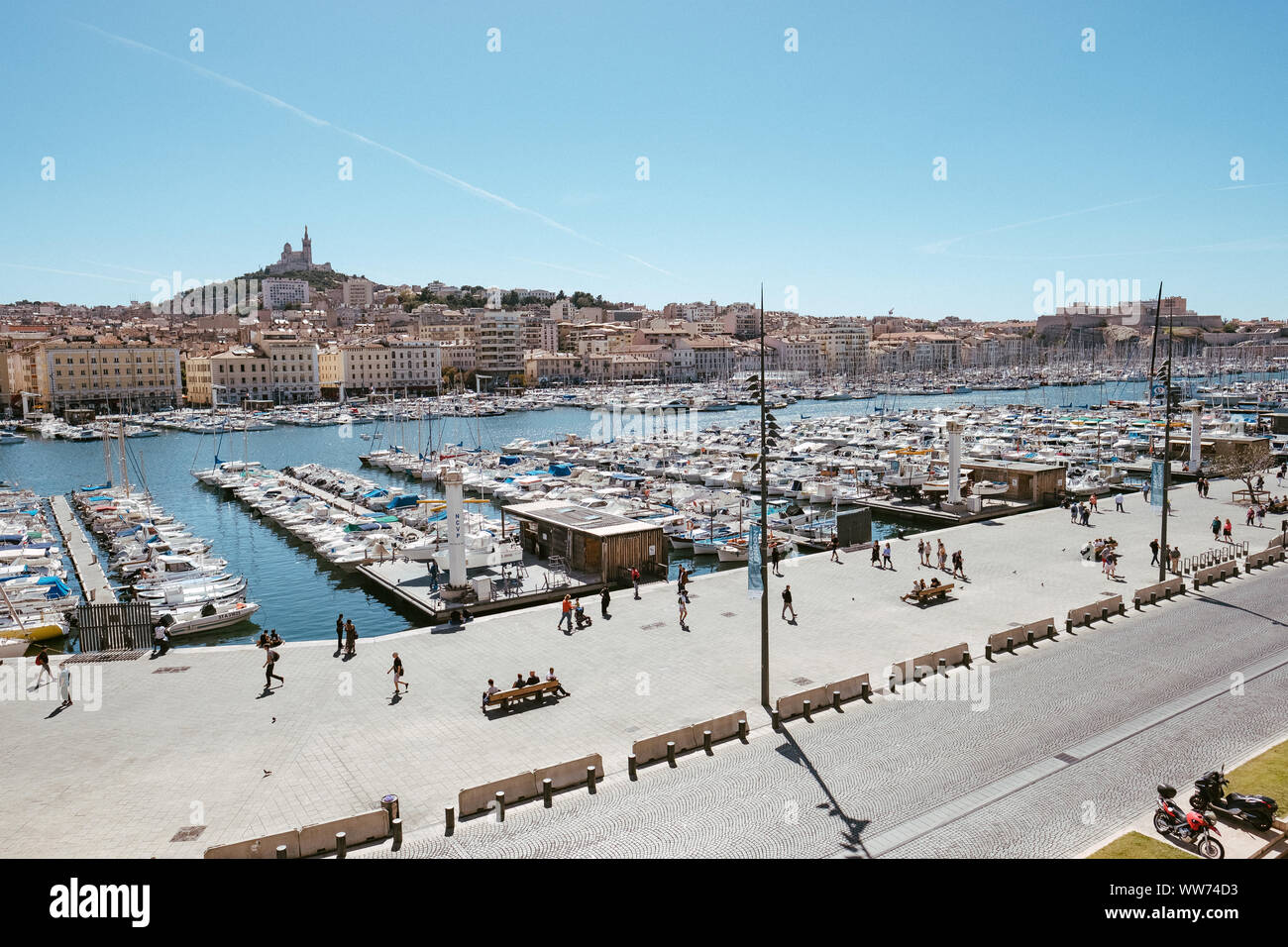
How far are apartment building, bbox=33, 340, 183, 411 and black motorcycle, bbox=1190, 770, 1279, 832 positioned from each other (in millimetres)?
115680

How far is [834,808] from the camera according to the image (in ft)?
32.2

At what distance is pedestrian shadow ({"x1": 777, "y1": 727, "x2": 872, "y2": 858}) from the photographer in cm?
894

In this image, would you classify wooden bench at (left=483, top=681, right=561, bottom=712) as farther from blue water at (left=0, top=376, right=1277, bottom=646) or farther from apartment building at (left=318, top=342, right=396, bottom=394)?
apartment building at (left=318, top=342, right=396, bottom=394)

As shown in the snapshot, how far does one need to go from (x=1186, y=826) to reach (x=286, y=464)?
62272 mm

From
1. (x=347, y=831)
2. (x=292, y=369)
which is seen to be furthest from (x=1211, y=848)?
(x=292, y=369)

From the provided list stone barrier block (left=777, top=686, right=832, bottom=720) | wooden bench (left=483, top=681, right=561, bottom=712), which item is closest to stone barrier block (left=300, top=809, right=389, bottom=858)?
wooden bench (left=483, top=681, right=561, bottom=712)

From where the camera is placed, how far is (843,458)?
5062 cm

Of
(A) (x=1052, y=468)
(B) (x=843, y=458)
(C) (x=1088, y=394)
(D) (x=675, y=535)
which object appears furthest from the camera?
(C) (x=1088, y=394)

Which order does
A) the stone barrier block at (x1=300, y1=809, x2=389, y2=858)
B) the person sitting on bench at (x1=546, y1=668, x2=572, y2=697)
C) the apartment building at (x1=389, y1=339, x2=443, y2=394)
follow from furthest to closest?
the apartment building at (x1=389, y1=339, x2=443, y2=394)
the person sitting on bench at (x1=546, y1=668, x2=572, y2=697)
the stone barrier block at (x1=300, y1=809, x2=389, y2=858)

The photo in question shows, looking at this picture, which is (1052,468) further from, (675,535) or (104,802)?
(104,802)

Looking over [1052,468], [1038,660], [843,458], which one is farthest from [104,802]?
[843,458]
